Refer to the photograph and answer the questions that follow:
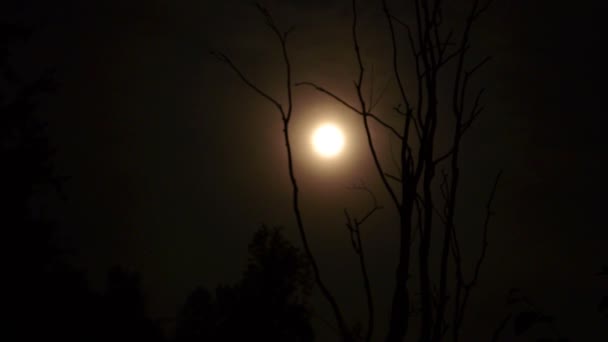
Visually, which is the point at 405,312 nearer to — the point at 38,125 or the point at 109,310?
the point at 109,310

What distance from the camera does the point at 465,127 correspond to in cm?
127

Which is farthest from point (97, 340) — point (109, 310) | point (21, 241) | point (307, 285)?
point (307, 285)

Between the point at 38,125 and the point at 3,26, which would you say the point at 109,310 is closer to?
the point at 38,125

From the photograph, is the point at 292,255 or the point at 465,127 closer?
the point at 465,127

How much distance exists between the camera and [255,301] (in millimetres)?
13234

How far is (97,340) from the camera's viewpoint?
367 inches

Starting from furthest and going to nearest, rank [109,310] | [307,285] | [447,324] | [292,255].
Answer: [292,255]
[307,285]
[109,310]
[447,324]

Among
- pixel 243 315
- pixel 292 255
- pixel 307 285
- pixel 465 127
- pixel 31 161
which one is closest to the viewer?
pixel 465 127

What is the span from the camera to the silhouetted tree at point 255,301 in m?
11.8

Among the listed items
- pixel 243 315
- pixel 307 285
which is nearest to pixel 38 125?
pixel 243 315

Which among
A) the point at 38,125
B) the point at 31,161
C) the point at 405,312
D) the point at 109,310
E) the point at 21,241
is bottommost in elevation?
the point at 405,312

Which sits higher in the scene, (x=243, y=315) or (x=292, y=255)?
(x=292, y=255)

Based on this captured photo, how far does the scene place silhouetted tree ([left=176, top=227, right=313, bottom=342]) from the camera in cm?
1175

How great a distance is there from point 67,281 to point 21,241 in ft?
3.72
